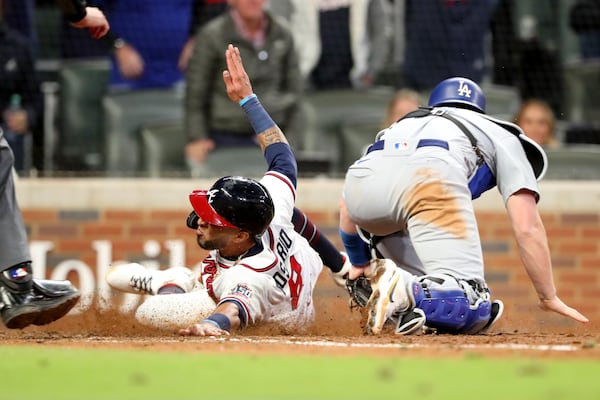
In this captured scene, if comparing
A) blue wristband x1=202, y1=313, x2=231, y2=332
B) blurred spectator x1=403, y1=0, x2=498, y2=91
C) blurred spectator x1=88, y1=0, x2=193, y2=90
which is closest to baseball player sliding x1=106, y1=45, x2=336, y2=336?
blue wristband x1=202, y1=313, x2=231, y2=332

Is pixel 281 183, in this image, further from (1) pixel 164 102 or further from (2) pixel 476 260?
(1) pixel 164 102

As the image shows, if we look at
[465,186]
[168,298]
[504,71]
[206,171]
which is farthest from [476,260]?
[504,71]

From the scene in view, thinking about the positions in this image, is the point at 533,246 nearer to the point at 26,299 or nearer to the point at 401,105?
the point at 26,299

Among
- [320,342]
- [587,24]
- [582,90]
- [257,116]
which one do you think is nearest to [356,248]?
[257,116]

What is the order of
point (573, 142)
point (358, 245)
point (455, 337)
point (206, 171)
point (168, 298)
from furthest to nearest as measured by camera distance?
1. point (573, 142)
2. point (206, 171)
3. point (358, 245)
4. point (168, 298)
5. point (455, 337)

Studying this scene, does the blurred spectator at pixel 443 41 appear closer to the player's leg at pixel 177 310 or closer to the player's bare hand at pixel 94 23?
the player's bare hand at pixel 94 23

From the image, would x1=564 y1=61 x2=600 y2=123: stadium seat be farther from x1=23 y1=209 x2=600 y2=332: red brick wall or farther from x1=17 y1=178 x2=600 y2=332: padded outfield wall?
x1=23 y1=209 x2=600 y2=332: red brick wall
